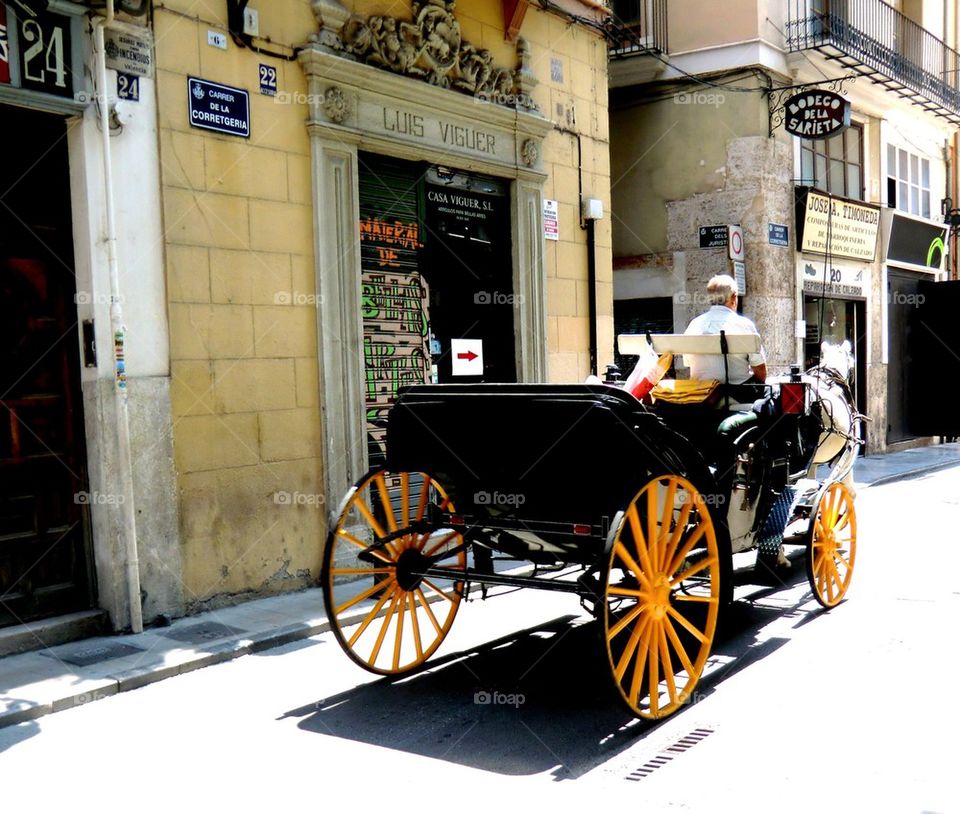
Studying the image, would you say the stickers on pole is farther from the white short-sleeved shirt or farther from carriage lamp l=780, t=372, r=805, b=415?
carriage lamp l=780, t=372, r=805, b=415

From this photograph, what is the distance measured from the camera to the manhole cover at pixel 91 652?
5879 millimetres

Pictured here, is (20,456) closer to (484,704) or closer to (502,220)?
(484,704)

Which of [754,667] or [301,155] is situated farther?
[301,155]

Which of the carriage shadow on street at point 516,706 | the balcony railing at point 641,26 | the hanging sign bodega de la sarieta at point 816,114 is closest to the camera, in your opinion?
the carriage shadow on street at point 516,706

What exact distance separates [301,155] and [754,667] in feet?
16.8

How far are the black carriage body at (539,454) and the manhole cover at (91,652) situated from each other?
6.98ft

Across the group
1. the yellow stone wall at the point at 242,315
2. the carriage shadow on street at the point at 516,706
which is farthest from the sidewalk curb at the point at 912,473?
the yellow stone wall at the point at 242,315

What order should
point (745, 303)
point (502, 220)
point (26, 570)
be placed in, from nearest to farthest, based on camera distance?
point (26, 570) → point (502, 220) → point (745, 303)

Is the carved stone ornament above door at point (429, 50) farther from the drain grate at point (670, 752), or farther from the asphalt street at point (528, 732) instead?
the drain grate at point (670, 752)

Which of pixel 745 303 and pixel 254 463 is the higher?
pixel 745 303

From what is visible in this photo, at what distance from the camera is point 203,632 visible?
6.48 m

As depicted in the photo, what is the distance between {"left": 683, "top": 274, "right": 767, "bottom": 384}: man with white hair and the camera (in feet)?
21.0

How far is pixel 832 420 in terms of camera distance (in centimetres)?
778

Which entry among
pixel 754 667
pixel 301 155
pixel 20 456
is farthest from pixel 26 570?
pixel 754 667
